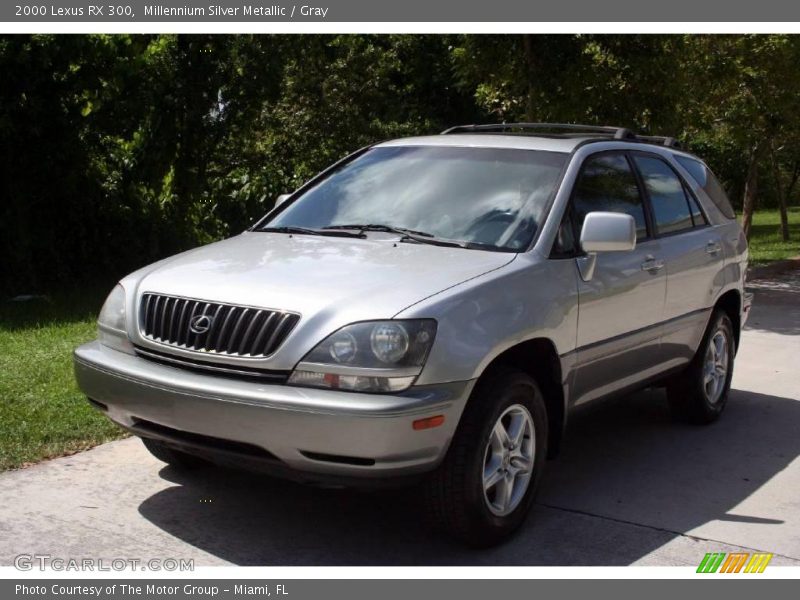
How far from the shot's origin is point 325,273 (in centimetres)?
459

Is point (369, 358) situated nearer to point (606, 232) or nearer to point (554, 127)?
point (606, 232)

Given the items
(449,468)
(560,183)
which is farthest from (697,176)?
(449,468)

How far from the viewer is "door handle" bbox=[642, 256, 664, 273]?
5781mm

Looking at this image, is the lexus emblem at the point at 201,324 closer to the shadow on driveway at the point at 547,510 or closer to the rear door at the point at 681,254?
the shadow on driveway at the point at 547,510

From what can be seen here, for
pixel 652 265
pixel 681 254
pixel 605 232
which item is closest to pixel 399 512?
pixel 605 232

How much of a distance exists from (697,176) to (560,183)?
2019 mm

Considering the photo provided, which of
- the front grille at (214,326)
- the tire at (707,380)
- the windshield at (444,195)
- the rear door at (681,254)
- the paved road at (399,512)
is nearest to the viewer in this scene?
the front grille at (214,326)

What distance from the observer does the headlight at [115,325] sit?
4781 mm

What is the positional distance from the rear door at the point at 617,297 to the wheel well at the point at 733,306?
1253 millimetres

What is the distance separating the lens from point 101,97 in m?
11.7

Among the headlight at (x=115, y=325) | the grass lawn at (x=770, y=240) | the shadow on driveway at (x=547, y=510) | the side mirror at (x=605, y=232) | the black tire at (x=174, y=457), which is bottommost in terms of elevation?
the grass lawn at (x=770, y=240)

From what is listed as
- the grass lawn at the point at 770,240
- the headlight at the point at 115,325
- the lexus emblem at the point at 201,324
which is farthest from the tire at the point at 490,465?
the grass lawn at the point at 770,240

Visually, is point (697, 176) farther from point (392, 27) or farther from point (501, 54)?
point (501, 54)

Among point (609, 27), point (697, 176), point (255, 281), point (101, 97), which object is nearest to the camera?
point (255, 281)
